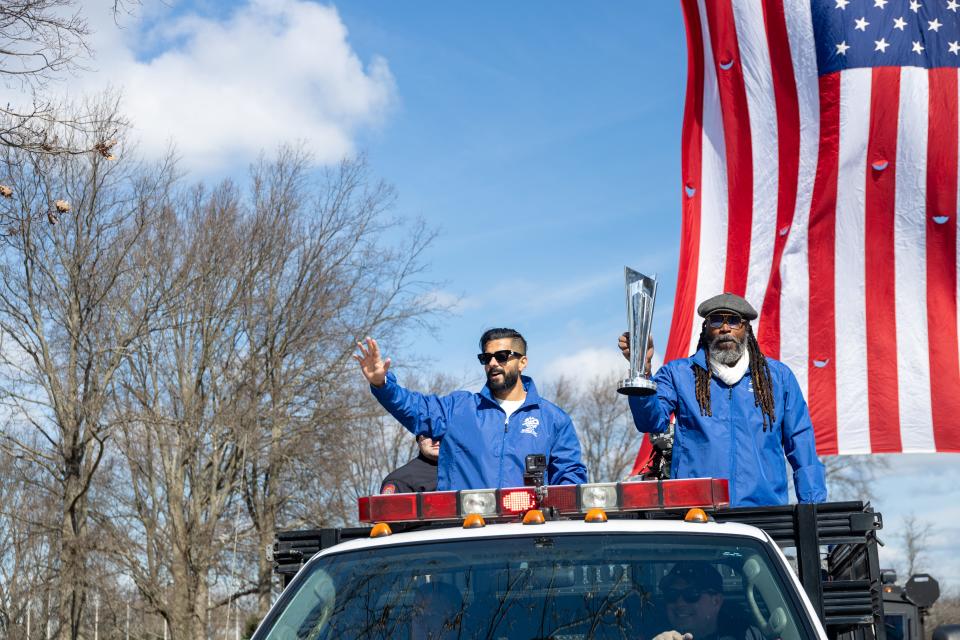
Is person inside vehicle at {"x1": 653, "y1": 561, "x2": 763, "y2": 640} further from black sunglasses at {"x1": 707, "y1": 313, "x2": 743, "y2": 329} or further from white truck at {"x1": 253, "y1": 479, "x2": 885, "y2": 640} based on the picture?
black sunglasses at {"x1": 707, "y1": 313, "x2": 743, "y2": 329}

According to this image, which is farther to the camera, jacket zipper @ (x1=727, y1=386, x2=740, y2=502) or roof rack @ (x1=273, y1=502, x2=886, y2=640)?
jacket zipper @ (x1=727, y1=386, x2=740, y2=502)

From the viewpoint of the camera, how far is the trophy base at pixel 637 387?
446 centimetres

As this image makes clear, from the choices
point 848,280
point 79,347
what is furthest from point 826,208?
point 79,347

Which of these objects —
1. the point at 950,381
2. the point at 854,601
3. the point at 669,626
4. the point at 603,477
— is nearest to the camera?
the point at 669,626

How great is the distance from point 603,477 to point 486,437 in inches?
1491

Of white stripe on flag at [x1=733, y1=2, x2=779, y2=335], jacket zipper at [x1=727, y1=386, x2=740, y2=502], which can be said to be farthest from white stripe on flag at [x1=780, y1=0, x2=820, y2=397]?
jacket zipper at [x1=727, y1=386, x2=740, y2=502]

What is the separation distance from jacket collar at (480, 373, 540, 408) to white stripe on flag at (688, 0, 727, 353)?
3.20 metres

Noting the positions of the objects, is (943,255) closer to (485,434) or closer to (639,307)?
(485,434)

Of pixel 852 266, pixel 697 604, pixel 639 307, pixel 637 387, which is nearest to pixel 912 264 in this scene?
pixel 852 266

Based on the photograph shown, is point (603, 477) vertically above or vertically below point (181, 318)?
below

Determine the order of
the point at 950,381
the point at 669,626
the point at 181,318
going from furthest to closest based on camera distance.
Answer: the point at 181,318 → the point at 950,381 → the point at 669,626

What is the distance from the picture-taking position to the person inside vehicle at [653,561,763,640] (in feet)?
10.4

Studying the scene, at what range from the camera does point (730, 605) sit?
3.24m

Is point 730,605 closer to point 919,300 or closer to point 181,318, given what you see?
point 919,300
